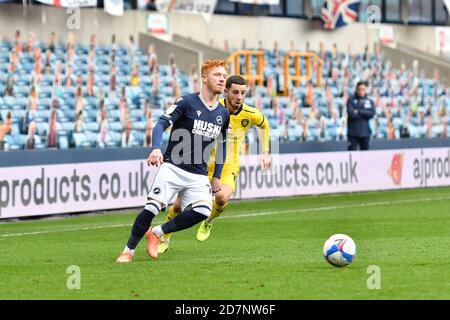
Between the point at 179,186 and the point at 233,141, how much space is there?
2.74 m

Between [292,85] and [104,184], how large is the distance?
15142 millimetres

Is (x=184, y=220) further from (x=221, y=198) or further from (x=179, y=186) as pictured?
(x=221, y=198)

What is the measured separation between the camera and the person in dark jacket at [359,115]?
2900cm

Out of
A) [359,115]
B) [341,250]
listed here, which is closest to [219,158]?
[341,250]

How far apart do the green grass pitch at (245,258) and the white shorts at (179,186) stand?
2.14 ft

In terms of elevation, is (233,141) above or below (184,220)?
above

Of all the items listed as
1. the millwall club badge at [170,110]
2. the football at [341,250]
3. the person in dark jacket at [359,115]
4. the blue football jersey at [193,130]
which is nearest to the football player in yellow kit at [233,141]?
the blue football jersey at [193,130]

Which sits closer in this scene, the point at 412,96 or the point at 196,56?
the point at 196,56

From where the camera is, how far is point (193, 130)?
13.2m

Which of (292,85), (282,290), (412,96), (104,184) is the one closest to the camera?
(282,290)

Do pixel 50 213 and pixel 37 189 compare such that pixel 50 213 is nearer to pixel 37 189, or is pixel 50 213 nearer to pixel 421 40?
pixel 37 189

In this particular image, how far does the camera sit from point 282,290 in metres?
10.4

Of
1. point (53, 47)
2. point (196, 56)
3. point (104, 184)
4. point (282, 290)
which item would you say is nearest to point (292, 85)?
point (196, 56)

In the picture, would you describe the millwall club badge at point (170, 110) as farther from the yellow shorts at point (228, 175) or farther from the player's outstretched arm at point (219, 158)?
the yellow shorts at point (228, 175)
